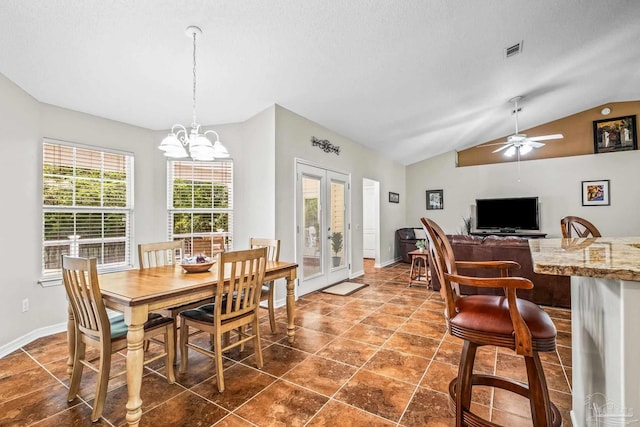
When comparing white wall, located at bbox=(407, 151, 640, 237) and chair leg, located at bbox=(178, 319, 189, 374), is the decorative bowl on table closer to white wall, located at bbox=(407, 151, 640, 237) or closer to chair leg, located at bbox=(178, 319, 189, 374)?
chair leg, located at bbox=(178, 319, 189, 374)

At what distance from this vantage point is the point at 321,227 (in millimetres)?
4891

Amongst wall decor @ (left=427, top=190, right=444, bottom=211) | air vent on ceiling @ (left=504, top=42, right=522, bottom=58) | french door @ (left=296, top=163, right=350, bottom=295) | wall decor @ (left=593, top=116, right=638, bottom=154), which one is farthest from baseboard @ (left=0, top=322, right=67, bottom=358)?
wall decor @ (left=593, top=116, right=638, bottom=154)

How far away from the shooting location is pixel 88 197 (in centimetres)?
356

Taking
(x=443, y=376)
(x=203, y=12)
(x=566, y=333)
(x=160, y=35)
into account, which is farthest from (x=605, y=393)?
(x=160, y=35)

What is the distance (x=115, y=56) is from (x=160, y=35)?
55 centimetres

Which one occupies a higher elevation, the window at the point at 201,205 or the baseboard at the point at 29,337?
the window at the point at 201,205

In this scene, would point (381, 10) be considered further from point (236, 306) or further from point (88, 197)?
point (88, 197)

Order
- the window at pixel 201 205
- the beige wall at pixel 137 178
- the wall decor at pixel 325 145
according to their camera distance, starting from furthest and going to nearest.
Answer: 1. the wall decor at pixel 325 145
2. the window at pixel 201 205
3. the beige wall at pixel 137 178

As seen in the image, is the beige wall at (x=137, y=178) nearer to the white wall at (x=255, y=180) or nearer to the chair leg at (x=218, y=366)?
the white wall at (x=255, y=180)

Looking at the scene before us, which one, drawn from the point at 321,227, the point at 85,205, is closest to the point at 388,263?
the point at 321,227

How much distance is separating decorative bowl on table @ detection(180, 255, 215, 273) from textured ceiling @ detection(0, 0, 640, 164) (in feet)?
5.99

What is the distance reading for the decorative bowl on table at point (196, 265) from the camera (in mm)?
2455

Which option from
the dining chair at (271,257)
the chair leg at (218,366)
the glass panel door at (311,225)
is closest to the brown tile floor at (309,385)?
the chair leg at (218,366)

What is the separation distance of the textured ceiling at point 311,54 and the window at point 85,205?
56 centimetres
